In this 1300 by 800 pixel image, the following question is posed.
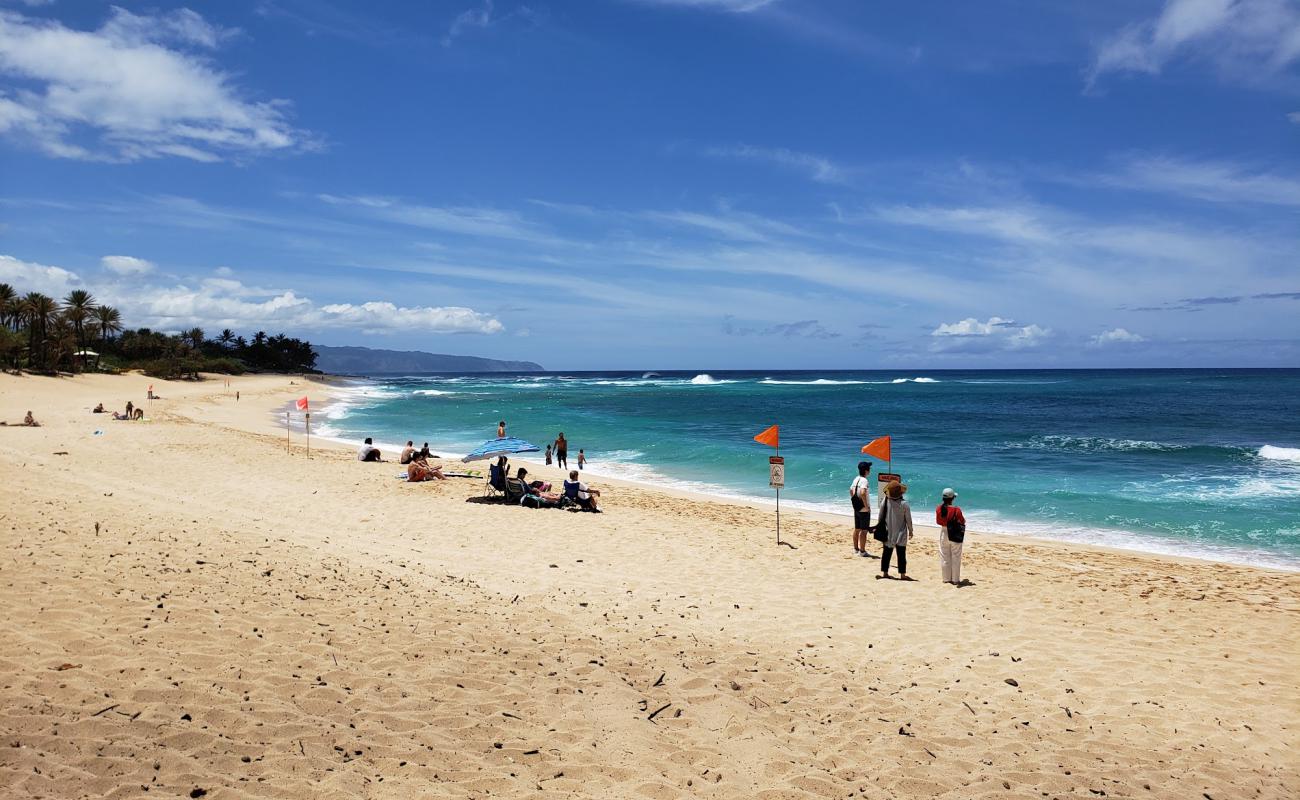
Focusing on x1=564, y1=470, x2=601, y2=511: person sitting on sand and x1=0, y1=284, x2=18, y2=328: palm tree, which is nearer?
x1=564, y1=470, x2=601, y2=511: person sitting on sand

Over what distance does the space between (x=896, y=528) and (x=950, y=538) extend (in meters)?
0.81

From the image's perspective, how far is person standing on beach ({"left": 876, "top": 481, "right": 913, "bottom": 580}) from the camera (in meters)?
11.4

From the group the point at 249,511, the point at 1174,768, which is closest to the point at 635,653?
the point at 1174,768

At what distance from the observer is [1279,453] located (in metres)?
29.7

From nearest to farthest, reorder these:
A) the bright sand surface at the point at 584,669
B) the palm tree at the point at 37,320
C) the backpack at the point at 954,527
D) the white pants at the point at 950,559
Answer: the bright sand surface at the point at 584,669
the backpack at the point at 954,527
the white pants at the point at 950,559
the palm tree at the point at 37,320

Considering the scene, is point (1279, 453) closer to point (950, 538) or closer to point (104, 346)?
point (950, 538)

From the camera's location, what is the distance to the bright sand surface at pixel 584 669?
4754 millimetres

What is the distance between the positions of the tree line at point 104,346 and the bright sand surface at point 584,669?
65904 mm

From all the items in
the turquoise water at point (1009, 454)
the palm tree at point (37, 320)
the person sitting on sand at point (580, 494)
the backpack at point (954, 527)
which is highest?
the palm tree at point (37, 320)

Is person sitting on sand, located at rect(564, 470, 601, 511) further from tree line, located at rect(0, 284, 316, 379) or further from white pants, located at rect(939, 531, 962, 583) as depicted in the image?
tree line, located at rect(0, 284, 316, 379)

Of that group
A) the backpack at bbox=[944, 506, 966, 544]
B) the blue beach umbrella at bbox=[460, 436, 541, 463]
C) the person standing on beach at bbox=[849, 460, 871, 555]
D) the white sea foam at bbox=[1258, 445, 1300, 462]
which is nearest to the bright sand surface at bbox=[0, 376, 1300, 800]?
the backpack at bbox=[944, 506, 966, 544]

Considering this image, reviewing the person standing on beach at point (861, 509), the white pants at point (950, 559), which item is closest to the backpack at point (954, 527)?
the white pants at point (950, 559)

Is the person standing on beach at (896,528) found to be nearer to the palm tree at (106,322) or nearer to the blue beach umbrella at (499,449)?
the blue beach umbrella at (499,449)

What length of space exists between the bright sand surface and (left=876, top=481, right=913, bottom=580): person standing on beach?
2.09 feet
